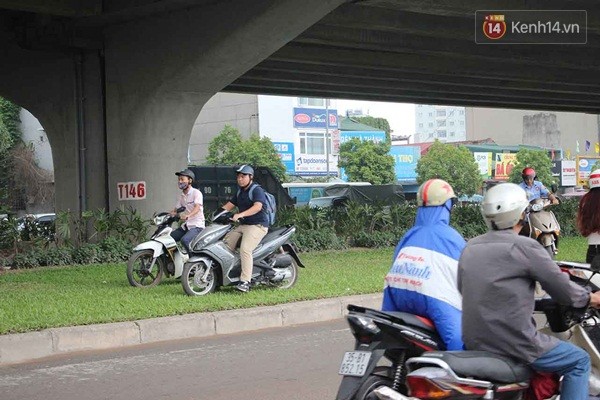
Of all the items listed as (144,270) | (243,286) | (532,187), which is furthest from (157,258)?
(532,187)

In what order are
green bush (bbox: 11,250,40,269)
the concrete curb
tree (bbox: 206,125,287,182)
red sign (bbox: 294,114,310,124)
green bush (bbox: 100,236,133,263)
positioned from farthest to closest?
red sign (bbox: 294,114,310,124), tree (bbox: 206,125,287,182), green bush (bbox: 100,236,133,263), green bush (bbox: 11,250,40,269), the concrete curb

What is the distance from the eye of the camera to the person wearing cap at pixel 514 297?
4539mm

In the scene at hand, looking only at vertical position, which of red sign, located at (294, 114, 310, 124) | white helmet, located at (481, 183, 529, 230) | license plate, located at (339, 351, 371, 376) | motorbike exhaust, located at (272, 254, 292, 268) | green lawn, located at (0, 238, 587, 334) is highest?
red sign, located at (294, 114, 310, 124)

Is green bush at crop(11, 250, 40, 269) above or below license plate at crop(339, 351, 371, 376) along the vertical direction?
below

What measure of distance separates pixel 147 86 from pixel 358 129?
250 ft

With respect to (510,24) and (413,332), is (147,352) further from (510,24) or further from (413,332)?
(510,24)

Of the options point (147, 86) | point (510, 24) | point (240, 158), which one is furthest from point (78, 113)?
point (240, 158)

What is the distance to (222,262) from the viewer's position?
12.0 meters

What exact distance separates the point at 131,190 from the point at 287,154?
6058cm

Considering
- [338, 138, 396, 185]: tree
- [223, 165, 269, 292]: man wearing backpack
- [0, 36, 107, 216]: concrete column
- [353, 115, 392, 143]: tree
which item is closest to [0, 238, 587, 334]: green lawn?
[223, 165, 269, 292]: man wearing backpack

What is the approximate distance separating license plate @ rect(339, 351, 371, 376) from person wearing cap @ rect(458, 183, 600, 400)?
1.72 feet

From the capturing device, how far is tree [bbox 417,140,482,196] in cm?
7638

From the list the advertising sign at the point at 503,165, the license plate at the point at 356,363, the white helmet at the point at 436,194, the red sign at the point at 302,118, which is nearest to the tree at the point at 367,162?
the red sign at the point at 302,118

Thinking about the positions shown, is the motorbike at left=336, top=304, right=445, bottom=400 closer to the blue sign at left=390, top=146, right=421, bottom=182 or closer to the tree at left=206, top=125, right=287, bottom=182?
the tree at left=206, top=125, right=287, bottom=182
